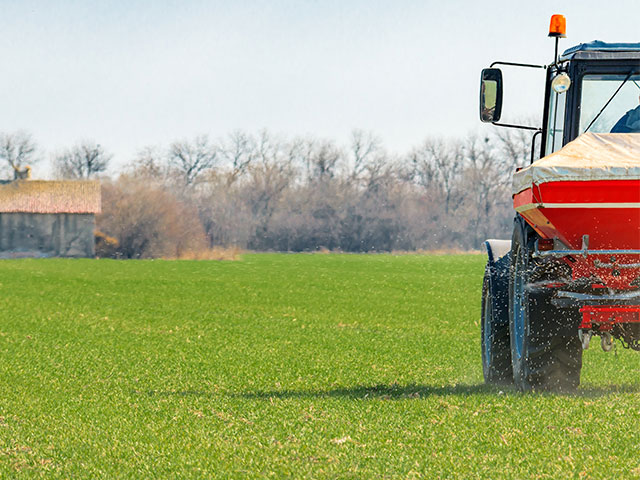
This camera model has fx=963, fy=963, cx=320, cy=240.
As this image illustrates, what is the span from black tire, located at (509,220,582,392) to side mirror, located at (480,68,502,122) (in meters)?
1.04

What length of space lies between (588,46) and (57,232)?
61.7 metres

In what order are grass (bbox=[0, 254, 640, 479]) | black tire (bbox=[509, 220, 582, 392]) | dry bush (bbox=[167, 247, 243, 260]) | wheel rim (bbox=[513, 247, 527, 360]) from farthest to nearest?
dry bush (bbox=[167, 247, 243, 260]), wheel rim (bbox=[513, 247, 527, 360]), black tire (bbox=[509, 220, 582, 392]), grass (bbox=[0, 254, 640, 479])

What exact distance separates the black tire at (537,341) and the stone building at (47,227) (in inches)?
2395

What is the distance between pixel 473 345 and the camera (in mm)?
13398

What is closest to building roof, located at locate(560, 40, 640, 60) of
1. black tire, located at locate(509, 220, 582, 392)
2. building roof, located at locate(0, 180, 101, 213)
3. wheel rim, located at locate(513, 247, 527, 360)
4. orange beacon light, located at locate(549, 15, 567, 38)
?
orange beacon light, located at locate(549, 15, 567, 38)

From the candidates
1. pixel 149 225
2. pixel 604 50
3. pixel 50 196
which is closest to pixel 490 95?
pixel 604 50

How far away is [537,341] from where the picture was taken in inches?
291

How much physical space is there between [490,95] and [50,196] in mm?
64319

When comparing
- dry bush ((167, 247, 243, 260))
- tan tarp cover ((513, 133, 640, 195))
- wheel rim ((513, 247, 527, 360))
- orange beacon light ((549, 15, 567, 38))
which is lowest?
dry bush ((167, 247, 243, 260))

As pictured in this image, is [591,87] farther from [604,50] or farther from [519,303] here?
[519,303]

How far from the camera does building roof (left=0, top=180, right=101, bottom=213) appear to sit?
67.1 metres

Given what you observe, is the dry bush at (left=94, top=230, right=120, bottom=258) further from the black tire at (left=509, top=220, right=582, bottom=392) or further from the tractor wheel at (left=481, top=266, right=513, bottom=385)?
the black tire at (left=509, top=220, right=582, bottom=392)

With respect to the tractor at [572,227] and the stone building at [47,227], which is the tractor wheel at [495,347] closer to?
the tractor at [572,227]

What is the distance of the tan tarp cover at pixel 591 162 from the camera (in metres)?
6.43
